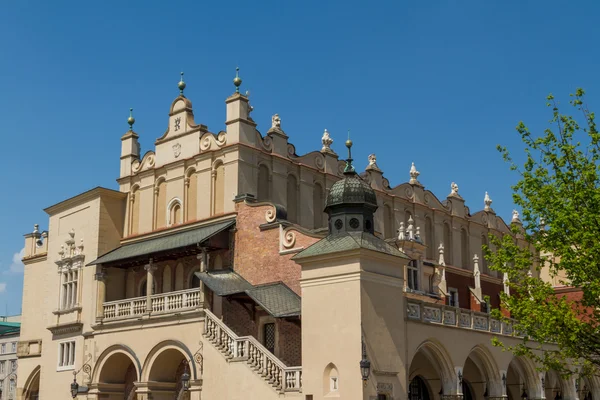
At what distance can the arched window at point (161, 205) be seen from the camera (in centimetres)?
4047

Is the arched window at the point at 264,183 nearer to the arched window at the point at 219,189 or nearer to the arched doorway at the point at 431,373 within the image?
the arched window at the point at 219,189

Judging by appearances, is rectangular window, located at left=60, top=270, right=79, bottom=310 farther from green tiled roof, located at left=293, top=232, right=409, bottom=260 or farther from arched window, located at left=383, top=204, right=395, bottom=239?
green tiled roof, located at left=293, top=232, right=409, bottom=260

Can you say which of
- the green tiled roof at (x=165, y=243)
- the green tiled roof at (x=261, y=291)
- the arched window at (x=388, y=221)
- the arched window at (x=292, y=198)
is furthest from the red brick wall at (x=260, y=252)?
the arched window at (x=388, y=221)

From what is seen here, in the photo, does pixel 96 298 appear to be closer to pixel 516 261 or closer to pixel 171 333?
pixel 171 333

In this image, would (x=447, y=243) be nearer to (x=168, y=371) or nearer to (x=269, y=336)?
(x=269, y=336)

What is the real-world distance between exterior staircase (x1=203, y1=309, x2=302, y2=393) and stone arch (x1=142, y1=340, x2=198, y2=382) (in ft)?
6.29

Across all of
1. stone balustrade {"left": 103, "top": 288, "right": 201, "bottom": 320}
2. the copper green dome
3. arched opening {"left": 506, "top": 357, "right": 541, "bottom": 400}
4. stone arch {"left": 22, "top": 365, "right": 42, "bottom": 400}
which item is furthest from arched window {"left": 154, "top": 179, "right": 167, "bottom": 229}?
arched opening {"left": 506, "top": 357, "right": 541, "bottom": 400}

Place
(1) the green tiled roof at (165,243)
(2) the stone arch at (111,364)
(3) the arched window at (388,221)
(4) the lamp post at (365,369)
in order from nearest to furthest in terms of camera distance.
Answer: (4) the lamp post at (365,369), (1) the green tiled roof at (165,243), (2) the stone arch at (111,364), (3) the arched window at (388,221)

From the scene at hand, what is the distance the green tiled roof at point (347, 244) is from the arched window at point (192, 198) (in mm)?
11471

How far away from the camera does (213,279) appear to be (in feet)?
110

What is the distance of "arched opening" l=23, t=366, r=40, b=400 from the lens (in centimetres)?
4553

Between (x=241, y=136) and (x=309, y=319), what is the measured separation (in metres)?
11.8

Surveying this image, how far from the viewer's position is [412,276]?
40.3 m

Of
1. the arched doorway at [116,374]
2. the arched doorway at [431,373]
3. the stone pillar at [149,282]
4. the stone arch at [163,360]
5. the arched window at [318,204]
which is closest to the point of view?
the arched doorway at [431,373]
